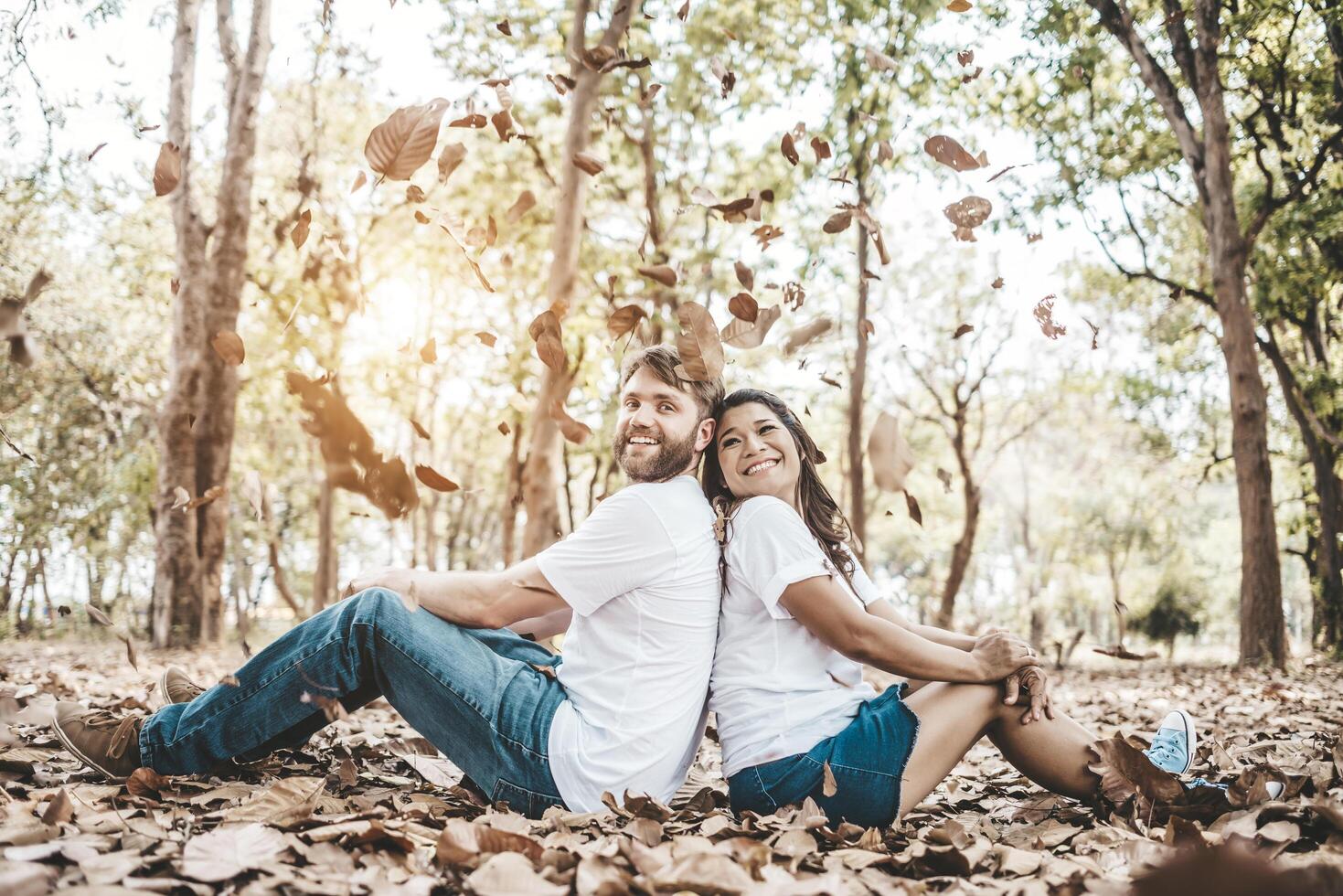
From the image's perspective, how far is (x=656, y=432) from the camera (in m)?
2.58

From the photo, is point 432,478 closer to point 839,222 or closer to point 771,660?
point 771,660

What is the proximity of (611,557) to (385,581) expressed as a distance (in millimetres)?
706

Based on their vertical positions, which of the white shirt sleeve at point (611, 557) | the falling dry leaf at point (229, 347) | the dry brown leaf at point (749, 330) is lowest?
the white shirt sleeve at point (611, 557)

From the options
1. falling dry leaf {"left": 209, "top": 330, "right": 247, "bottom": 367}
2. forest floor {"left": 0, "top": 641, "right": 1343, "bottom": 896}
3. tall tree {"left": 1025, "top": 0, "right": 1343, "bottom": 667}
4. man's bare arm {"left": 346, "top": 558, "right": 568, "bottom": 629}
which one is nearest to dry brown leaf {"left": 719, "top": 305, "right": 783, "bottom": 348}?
man's bare arm {"left": 346, "top": 558, "right": 568, "bottom": 629}

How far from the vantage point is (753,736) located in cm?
228

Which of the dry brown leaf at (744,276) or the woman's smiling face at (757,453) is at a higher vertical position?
the dry brown leaf at (744,276)

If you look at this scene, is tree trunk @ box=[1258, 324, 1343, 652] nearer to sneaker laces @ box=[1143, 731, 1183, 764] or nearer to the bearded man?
sneaker laces @ box=[1143, 731, 1183, 764]

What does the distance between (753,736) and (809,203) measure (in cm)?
1132

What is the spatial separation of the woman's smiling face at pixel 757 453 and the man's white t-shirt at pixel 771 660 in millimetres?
188

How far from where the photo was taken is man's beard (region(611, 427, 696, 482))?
2574 millimetres

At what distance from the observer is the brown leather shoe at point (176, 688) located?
270 cm

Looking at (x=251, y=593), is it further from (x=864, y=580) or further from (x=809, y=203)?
(x=864, y=580)

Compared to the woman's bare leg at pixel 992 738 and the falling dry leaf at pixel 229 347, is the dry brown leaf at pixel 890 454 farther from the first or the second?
the falling dry leaf at pixel 229 347

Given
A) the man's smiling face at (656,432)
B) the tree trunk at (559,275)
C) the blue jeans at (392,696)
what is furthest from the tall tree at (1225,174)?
the blue jeans at (392,696)
